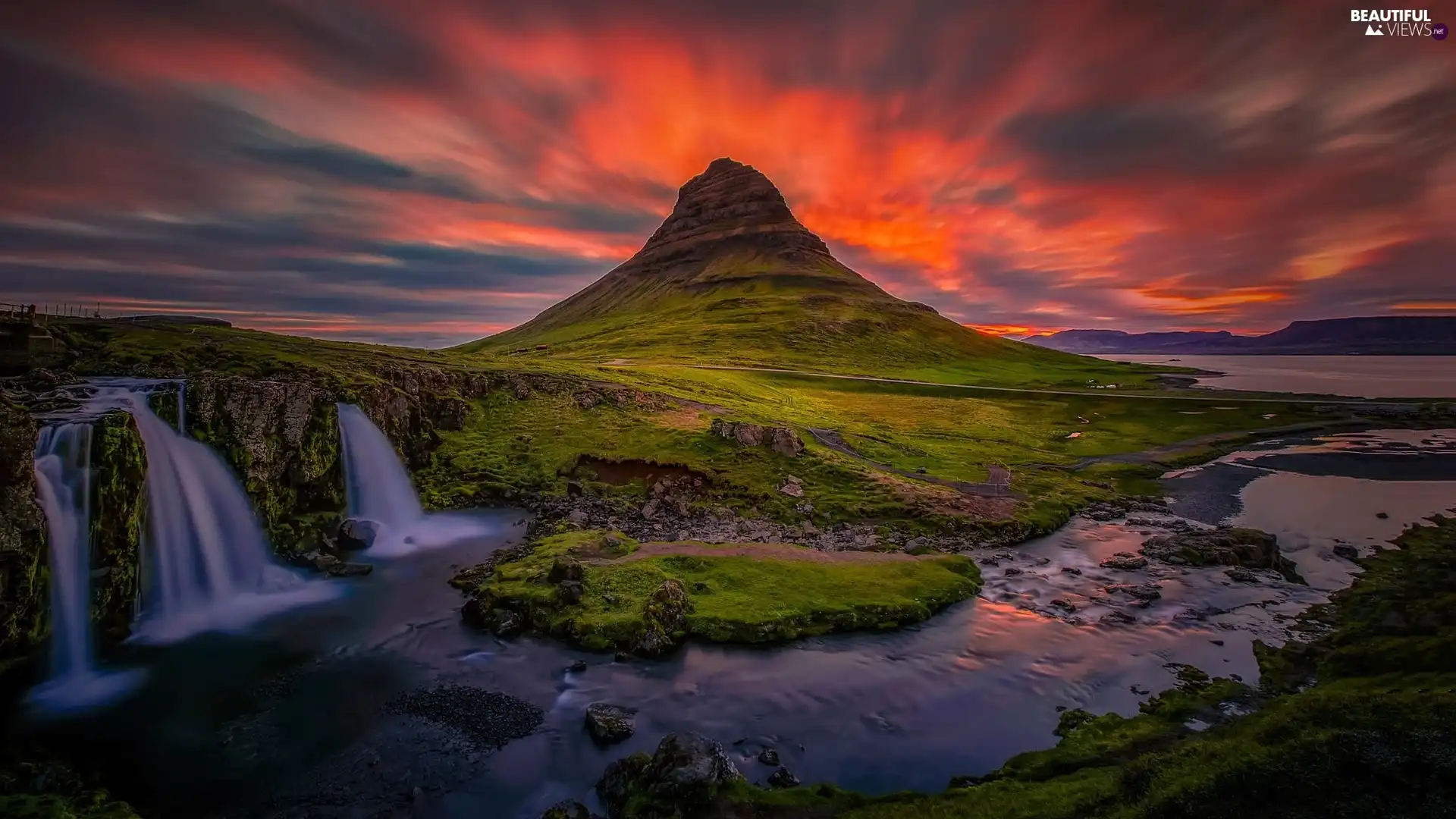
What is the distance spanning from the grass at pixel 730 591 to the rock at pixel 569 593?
0.23m

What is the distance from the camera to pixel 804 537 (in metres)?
41.2

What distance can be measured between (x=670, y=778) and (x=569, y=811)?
9.78 feet

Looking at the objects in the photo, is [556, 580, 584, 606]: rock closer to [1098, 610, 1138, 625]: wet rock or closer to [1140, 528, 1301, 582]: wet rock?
[1098, 610, 1138, 625]: wet rock

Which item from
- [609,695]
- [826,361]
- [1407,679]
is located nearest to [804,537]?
[609,695]

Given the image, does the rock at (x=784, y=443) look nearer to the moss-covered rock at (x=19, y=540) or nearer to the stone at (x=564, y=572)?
the stone at (x=564, y=572)

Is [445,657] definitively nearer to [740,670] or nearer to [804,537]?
[740,670]

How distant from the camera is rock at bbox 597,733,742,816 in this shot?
16.1 metres

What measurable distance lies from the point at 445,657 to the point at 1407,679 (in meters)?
32.7

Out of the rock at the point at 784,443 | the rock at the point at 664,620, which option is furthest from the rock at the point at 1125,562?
the rock at the point at 664,620

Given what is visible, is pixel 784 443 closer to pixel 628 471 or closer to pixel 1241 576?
pixel 628 471

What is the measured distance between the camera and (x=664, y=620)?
90.0ft

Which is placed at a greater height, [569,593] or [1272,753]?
[1272,753]

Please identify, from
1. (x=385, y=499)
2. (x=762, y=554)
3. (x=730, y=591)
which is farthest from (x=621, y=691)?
(x=385, y=499)

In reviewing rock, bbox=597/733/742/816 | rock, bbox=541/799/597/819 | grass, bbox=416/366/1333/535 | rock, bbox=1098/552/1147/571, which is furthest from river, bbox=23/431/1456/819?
grass, bbox=416/366/1333/535
